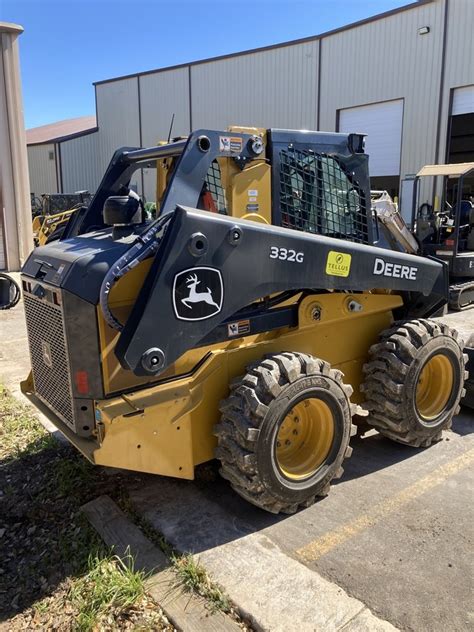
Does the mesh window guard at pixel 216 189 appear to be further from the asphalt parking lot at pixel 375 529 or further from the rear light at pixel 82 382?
the asphalt parking lot at pixel 375 529

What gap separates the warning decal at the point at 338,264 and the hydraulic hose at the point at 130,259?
1132 mm

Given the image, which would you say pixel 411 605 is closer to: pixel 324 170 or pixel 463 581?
pixel 463 581

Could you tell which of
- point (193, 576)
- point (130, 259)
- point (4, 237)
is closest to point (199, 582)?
point (193, 576)

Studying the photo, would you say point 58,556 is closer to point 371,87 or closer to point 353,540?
point 353,540

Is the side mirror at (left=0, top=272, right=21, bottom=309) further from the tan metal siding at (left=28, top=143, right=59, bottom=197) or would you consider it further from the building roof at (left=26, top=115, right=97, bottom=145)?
the building roof at (left=26, top=115, right=97, bottom=145)

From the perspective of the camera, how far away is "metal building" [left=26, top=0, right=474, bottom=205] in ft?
57.6

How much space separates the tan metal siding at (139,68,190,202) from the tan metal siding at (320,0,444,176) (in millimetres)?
8447

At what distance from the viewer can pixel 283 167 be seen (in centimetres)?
374

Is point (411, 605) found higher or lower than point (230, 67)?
lower

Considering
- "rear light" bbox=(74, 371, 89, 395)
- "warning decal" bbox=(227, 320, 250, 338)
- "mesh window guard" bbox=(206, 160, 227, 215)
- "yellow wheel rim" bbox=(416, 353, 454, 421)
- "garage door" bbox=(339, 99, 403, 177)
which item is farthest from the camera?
"garage door" bbox=(339, 99, 403, 177)

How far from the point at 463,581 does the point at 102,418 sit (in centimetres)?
216

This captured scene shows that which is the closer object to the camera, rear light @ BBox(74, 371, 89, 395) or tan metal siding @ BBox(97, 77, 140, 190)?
rear light @ BBox(74, 371, 89, 395)

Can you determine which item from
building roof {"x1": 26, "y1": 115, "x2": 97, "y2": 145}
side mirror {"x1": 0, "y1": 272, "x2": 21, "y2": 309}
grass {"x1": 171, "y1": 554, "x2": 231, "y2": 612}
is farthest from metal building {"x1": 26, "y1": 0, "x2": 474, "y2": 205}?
grass {"x1": 171, "y1": 554, "x2": 231, "y2": 612}

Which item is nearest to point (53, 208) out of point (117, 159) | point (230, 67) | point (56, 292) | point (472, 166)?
point (230, 67)
